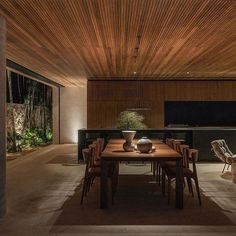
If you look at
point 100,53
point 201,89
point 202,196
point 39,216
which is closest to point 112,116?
point 201,89

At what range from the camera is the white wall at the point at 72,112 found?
14555 millimetres

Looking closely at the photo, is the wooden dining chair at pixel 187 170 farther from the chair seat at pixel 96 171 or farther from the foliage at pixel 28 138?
the foliage at pixel 28 138

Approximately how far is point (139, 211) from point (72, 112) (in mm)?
10545

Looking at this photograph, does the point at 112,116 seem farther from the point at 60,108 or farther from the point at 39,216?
the point at 39,216

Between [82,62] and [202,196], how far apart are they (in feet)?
13.3

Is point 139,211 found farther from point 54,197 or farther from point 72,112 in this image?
point 72,112

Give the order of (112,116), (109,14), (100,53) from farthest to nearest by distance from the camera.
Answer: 1. (112,116)
2. (100,53)
3. (109,14)

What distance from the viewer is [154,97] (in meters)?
11.3

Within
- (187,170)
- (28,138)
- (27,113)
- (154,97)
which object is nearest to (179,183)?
(187,170)

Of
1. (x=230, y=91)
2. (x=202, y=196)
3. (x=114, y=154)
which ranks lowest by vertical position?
(x=202, y=196)

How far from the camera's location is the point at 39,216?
13.6 ft

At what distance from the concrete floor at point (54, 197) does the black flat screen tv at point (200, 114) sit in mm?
3806

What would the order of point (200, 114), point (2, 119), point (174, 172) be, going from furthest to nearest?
point (200, 114)
point (174, 172)
point (2, 119)

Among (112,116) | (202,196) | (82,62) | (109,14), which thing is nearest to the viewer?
(109,14)
